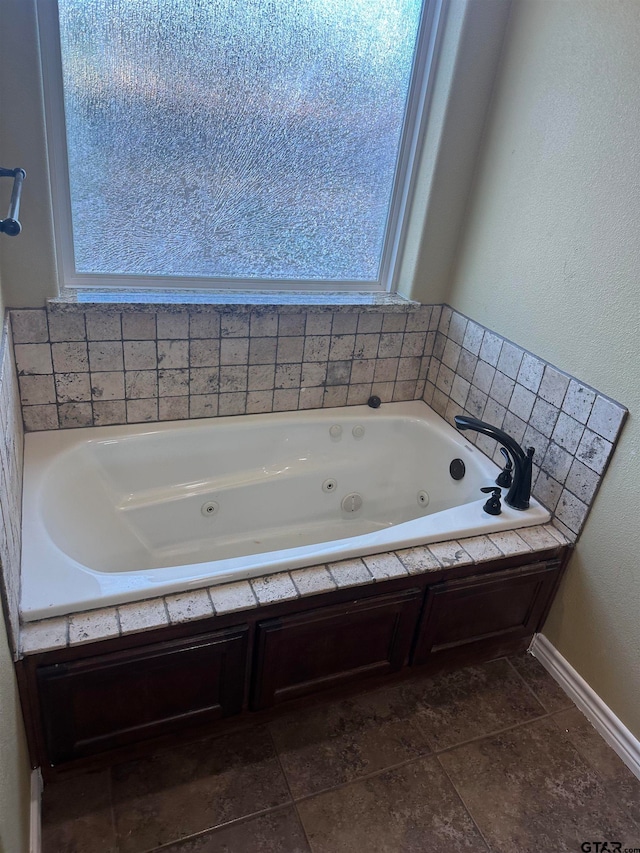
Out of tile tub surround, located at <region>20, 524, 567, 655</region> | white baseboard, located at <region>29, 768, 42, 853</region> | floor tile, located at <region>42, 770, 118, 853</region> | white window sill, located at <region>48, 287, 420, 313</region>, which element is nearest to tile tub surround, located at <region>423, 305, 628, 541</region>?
tile tub surround, located at <region>20, 524, 567, 655</region>

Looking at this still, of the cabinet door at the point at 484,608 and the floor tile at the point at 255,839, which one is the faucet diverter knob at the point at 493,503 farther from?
the floor tile at the point at 255,839

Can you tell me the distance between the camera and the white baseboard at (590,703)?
1654mm

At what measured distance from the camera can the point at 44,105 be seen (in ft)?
5.28

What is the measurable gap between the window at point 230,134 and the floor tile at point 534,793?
5.60 feet

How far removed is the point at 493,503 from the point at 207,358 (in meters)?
1.10

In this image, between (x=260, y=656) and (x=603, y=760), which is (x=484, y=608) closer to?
(x=603, y=760)

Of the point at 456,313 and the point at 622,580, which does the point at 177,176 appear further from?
the point at 622,580

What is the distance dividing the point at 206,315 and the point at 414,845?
1651 millimetres

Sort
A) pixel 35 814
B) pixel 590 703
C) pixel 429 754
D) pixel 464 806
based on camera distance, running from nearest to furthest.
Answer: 1. pixel 35 814
2. pixel 464 806
3. pixel 429 754
4. pixel 590 703

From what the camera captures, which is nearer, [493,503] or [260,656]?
[260,656]

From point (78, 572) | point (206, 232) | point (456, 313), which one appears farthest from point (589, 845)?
point (206, 232)

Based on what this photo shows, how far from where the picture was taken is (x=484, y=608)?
5.92ft

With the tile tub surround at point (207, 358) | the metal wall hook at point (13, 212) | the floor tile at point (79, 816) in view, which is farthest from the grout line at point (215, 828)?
the metal wall hook at point (13, 212)

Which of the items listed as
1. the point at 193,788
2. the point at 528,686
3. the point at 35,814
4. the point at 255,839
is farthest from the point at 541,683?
the point at 35,814
